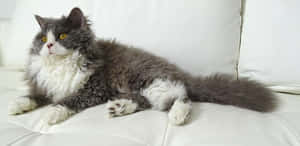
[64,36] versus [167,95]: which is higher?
[64,36]

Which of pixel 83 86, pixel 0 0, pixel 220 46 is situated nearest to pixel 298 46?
pixel 220 46

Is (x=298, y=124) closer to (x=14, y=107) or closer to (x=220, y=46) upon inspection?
(x=220, y=46)

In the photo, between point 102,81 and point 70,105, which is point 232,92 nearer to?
point 102,81

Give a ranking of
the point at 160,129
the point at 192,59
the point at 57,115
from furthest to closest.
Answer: the point at 192,59 < the point at 57,115 < the point at 160,129

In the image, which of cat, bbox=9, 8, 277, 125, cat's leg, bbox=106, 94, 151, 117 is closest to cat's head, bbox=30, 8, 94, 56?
cat, bbox=9, 8, 277, 125

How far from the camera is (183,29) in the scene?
116 centimetres

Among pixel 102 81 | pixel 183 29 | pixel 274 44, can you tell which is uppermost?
pixel 183 29

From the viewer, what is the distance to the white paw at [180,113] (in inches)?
29.4

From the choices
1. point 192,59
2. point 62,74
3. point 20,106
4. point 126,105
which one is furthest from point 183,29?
point 20,106

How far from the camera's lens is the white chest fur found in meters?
1.01

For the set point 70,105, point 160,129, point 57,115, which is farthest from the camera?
point 70,105

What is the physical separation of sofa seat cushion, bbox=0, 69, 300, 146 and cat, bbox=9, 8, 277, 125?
68 millimetres

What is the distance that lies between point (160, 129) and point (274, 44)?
0.75 metres

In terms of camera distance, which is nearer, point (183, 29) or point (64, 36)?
point (64, 36)
